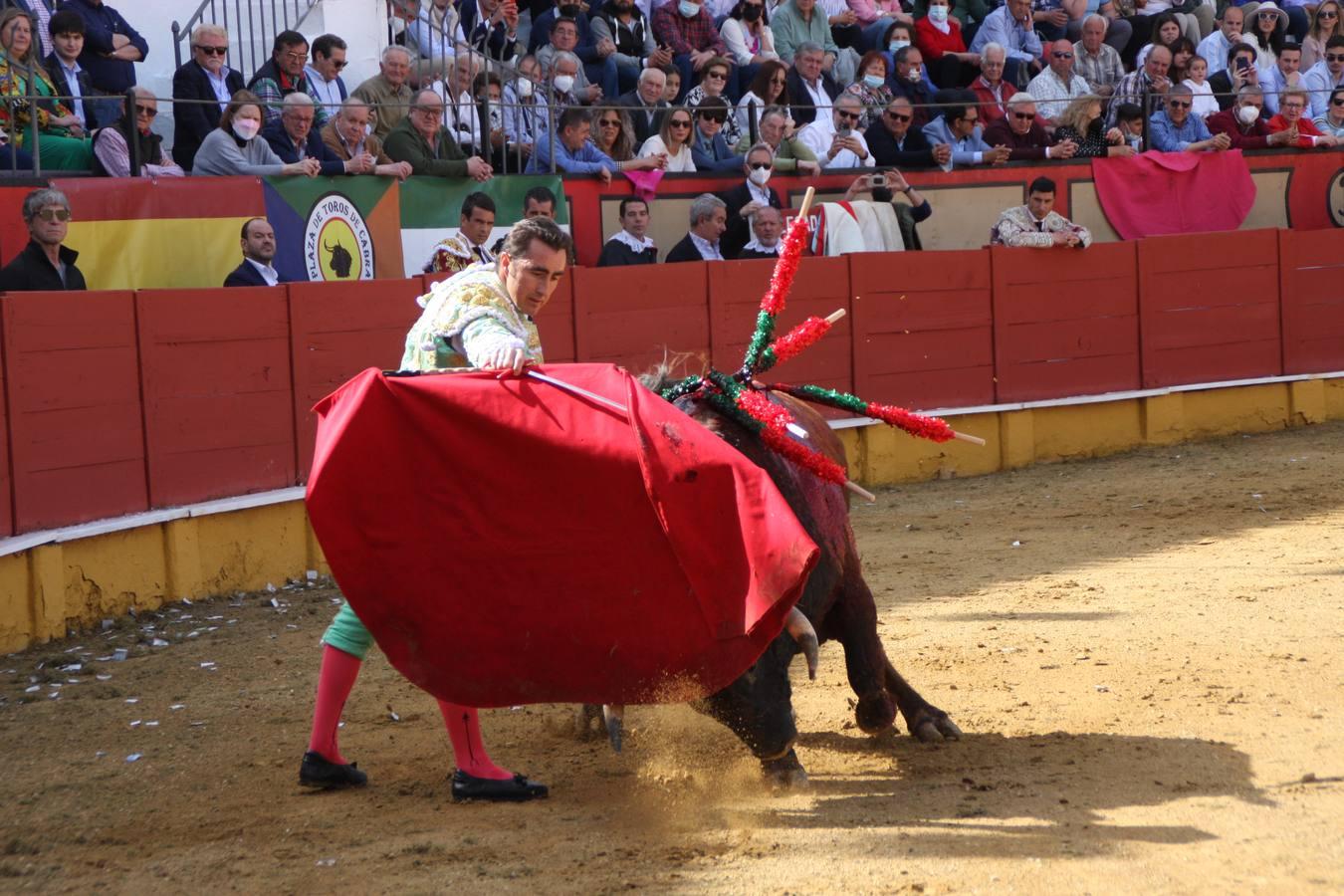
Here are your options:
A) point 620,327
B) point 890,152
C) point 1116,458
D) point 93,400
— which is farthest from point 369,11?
point 1116,458

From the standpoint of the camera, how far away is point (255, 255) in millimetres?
7035

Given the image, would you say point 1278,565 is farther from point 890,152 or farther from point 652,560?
point 890,152

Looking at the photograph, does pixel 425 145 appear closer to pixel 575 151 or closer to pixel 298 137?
pixel 298 137

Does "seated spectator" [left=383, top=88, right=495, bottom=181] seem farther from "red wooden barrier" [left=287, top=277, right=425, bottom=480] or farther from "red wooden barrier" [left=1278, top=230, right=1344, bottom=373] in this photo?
"red wooden barrier" [left=1278, top=230, right=1344, bottom=373]

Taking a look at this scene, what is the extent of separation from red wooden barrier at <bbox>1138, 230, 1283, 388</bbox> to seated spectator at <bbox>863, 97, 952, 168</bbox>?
1.41m

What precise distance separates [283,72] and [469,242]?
4.23 ft

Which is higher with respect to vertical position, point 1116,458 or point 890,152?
point 890,152

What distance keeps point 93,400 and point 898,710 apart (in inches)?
133

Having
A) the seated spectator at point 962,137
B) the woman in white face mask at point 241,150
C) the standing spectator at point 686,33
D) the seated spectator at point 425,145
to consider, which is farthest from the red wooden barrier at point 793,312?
the woman in white face mask at point 241,150

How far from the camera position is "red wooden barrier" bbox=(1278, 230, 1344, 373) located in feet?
35.7

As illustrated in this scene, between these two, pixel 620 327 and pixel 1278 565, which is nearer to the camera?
pixel 1278 565

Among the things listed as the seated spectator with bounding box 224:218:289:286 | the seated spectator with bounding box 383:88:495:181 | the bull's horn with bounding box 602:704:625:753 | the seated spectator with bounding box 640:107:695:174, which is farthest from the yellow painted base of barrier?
the bull's horn with bounding box 602:704:625:753

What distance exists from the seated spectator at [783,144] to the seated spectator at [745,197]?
0.21m

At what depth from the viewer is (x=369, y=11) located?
372 inches
